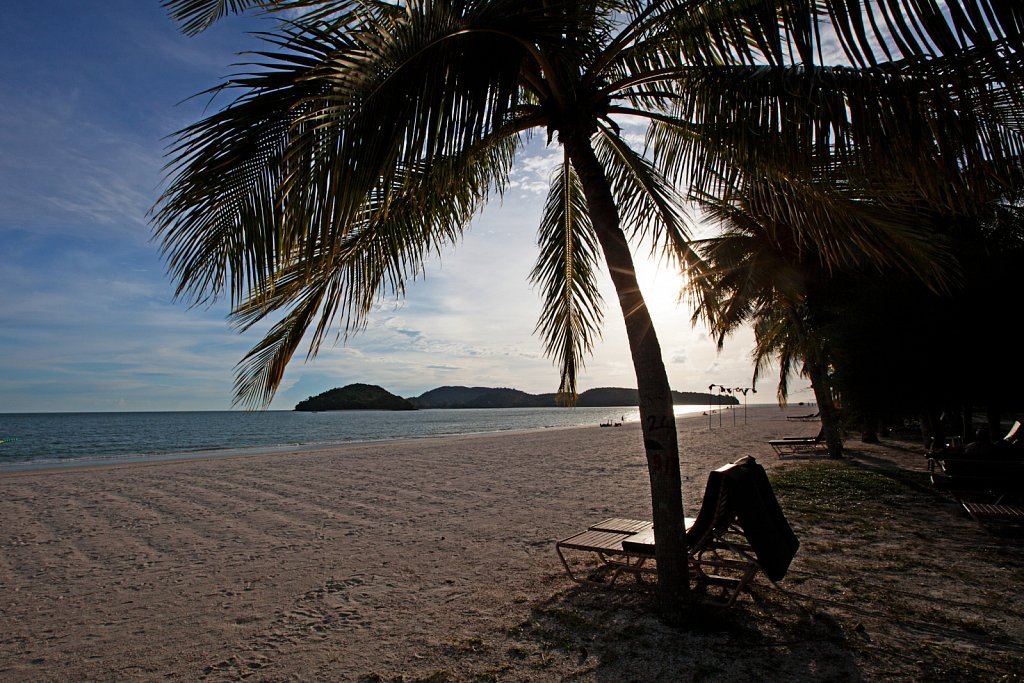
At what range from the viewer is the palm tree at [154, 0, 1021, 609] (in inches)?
89.9

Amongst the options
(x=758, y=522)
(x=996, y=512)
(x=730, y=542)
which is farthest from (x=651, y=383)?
(x=996, y=512)

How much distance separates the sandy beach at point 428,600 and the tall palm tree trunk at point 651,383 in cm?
45

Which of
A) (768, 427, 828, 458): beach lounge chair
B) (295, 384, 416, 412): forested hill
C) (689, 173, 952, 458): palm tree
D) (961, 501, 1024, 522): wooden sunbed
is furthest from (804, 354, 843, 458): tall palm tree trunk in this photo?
(295, 384, 416, 412): forested hill

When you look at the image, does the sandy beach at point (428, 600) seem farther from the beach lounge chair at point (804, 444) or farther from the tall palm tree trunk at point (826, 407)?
the beach lounge chair at point (804, 444)

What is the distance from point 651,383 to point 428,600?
2.48 meters

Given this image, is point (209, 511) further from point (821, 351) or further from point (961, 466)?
point (821, 351)

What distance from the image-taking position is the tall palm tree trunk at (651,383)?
3848 millimetres

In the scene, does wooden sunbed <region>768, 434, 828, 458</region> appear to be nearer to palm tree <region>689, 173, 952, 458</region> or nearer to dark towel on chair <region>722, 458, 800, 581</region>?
palm tree <region>689, 173, 952, 458</region>

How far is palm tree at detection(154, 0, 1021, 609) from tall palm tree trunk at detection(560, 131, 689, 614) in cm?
1

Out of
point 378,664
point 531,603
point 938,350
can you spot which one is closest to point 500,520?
point 531,603

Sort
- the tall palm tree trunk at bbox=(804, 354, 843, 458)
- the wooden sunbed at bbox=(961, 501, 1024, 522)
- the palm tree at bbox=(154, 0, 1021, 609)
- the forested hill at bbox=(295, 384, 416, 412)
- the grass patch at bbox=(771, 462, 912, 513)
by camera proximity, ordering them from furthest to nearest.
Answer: the forested hill at bbox=(295, 384, 416, 412) < the tall palm tree trunk at bbox=(804, 354, 843, 458) < the grass patch at bbox=(771, 462, 912, 513) < the wooden sunbed at bbox=(961, 501, 1024, 522) < the palm tree at bbox=(154, 0, 1021, 609)

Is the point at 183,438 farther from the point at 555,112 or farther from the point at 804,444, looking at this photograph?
the point at 555,112

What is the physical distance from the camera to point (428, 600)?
4602 mm

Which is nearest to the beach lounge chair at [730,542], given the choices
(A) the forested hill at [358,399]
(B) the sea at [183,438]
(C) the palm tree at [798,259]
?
(C) the palm tree at [798,259]
